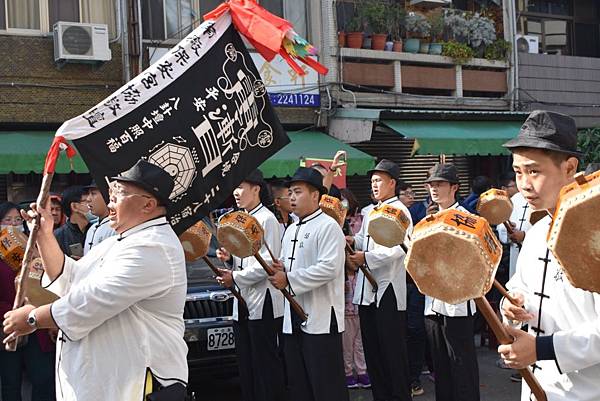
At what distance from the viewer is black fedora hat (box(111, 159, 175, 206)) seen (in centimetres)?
407

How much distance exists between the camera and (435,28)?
1711 cm

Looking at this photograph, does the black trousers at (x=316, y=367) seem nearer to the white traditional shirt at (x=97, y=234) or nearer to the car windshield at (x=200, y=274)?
the car windshield at (x=200, y=274)

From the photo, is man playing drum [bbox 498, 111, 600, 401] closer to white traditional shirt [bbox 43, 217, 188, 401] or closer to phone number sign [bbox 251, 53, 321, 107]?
white traditional shirt [bbox 43, 217, 188, 401]

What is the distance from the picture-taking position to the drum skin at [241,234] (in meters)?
6.50

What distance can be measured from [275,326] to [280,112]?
8817mm

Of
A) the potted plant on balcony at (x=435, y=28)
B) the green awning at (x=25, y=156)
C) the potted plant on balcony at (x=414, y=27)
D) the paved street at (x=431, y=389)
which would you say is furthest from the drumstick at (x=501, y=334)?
the potted plant on balcony at (x=435, y=28)

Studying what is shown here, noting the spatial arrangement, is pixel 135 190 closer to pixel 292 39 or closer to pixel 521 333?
pixel 292 39

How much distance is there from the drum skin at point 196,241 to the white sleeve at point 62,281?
83.1 inches

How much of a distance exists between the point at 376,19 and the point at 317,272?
1106 centimetres

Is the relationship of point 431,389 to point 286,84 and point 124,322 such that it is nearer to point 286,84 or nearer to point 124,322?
point 124,322

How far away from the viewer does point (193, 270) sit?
8102 millimetres

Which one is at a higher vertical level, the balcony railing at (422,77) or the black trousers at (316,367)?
the balcony railing at (422,77)

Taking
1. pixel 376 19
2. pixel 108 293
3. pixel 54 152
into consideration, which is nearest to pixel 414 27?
pixel 376 19

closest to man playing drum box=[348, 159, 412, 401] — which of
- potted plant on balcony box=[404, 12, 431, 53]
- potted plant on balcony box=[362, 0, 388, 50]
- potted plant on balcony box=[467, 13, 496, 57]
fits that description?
potted plant on balcony box=[362, 0, 388, 50]
